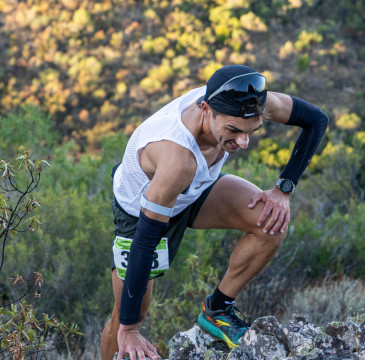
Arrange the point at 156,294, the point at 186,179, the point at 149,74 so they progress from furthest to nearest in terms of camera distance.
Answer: the point at 149,74, the point at 156,294, the point at 186,179

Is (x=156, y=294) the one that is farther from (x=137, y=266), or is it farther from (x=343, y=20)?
(x=343, y=20)

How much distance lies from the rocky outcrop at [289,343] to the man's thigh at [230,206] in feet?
1.92

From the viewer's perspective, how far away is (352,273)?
560cm

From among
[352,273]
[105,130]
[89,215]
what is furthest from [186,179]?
[105,130]

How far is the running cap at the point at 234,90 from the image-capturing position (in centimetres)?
254

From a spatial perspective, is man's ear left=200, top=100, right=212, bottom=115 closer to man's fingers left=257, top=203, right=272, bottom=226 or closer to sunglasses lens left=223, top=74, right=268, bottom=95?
sunglasses lens left=223, top=74, right=268, bottom=95

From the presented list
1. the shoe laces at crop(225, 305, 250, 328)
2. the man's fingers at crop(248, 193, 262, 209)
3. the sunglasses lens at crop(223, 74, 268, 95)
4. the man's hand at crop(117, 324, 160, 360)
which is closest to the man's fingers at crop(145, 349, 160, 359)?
the man's hand at crop(117, 324, 160, 360)

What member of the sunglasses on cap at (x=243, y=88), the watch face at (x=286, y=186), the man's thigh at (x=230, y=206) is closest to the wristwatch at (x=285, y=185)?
the watch face at (x=286, y=186)

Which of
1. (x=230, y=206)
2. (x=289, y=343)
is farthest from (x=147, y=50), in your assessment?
(x=289, y=343)

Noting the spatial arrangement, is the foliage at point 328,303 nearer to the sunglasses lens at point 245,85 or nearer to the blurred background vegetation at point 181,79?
the blurred background vegetation at point 181,79

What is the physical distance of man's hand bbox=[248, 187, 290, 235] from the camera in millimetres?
3012

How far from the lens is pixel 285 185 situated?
10.6 feet

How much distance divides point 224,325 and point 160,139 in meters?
0.99

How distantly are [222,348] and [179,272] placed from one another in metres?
2.07
